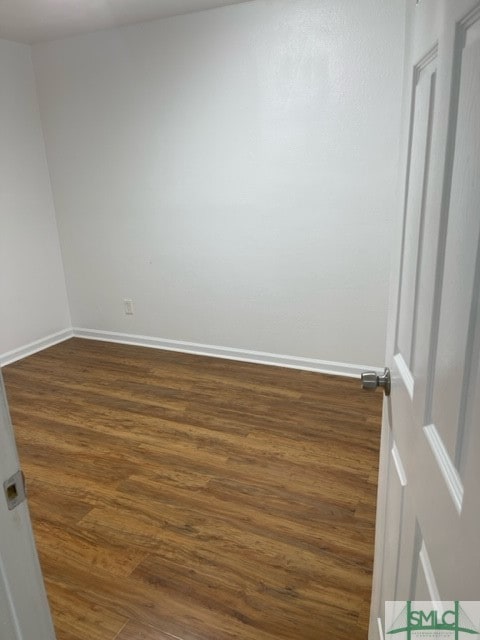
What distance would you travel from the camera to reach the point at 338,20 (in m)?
2.70

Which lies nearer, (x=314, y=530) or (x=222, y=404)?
(x=314, y=530)

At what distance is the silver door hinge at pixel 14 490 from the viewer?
727 mm

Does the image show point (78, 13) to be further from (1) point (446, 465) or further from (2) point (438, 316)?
(1) point (446, 465)

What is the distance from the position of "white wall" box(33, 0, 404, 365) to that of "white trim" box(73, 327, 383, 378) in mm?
57

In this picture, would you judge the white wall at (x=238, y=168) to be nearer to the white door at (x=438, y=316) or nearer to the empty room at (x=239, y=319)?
the empty room at (x=239, y=319)

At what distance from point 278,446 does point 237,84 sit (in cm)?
229

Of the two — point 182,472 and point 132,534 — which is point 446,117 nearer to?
point 132,534

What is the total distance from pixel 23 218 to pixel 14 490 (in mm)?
3524

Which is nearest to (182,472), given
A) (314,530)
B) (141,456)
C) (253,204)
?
(141,456)

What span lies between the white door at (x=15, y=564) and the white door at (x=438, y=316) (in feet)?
2.10
